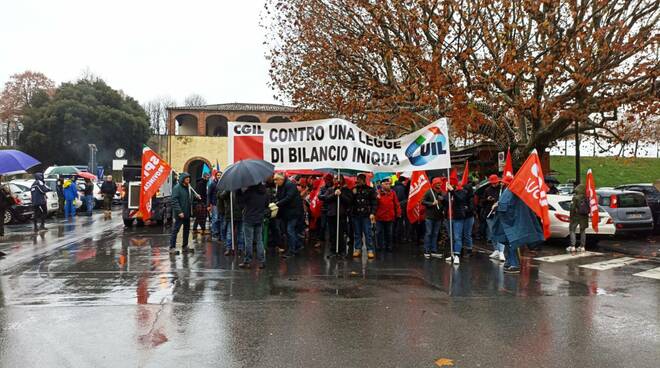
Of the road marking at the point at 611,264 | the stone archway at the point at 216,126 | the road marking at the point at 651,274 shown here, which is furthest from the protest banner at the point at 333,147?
the stone archway at the point at 216,126

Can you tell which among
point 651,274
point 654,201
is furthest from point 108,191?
point 654,201

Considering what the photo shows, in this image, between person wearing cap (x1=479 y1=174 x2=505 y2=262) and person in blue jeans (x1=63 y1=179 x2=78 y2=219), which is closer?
person wearing cap (x1=479 y1=174 x2=505 y2=262)

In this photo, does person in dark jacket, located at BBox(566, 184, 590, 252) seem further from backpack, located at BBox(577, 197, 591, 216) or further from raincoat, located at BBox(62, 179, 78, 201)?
raincoat, located at BBox(62, 179, 78, 201)

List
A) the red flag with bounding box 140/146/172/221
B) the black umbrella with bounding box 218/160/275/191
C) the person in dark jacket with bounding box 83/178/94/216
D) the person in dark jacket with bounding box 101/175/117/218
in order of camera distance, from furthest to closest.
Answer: the person in dark jacket with bounding box 83/178/94/216
the person in dark jacket with bounding box 101/175/117/218
the red flag with bounding box 140/146/172/221
the black umbrella with bounding box 218/160/275/191

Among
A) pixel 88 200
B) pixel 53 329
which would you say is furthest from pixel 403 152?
pixel 88 200

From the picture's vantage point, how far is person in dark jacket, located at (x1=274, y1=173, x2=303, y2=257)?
10945mm

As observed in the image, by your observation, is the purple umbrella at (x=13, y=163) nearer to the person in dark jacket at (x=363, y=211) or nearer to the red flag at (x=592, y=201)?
the person in dark jacket at (x=363, y=211)

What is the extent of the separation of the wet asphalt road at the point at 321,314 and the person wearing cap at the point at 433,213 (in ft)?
2.16

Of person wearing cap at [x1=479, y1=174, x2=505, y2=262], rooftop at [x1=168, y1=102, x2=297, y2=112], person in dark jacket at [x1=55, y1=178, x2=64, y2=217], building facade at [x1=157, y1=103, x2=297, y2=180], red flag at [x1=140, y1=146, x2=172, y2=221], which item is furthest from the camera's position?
rooftop at [x1=168, y1=102, x2=297, y2=112]

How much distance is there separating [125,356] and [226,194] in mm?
6380

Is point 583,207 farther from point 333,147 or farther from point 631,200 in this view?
point 333,147

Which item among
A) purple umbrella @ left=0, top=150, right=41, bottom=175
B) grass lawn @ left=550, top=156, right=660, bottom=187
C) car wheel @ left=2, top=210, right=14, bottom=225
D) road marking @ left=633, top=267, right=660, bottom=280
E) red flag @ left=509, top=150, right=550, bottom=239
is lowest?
road marking @ left=633, top=267, right=660, bottom=280

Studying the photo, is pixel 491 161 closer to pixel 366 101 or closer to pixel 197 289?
pixel 366 101

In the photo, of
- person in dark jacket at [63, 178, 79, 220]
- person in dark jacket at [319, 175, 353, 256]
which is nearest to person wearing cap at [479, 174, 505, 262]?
person in dark jacket at [319, 175, 353, 256]
